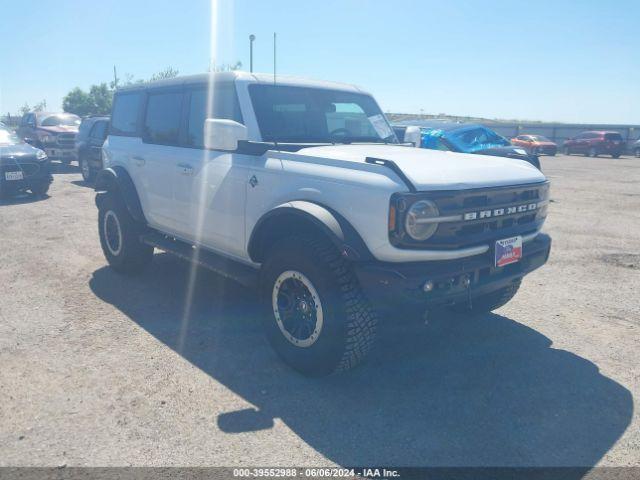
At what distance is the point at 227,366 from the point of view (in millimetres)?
3861

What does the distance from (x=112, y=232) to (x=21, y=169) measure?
6.68 metres

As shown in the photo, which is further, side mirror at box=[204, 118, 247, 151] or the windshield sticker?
the windshield sticker

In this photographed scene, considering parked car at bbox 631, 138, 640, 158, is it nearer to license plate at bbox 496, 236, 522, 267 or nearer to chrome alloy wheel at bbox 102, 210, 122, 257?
license plate at bbox 496, 236, 522, 267

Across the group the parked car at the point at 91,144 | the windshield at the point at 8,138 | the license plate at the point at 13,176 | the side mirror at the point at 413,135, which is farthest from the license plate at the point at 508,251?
the parked car at the point at 91,144

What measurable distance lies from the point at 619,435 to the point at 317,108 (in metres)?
3.35

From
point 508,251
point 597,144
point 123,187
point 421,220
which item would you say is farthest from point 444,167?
point 597,144

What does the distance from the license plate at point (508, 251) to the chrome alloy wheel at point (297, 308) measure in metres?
1.25

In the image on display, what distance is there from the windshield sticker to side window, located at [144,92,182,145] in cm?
188

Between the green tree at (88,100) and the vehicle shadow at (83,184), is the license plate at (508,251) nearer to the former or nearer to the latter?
the vehicle shadow at (83,184)

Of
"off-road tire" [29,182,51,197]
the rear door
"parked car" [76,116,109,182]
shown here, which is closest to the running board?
the rear door

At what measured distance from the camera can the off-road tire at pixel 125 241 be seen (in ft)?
18.6

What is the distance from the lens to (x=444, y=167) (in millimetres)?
3496

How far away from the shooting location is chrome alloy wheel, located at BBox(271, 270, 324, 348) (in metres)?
3.48

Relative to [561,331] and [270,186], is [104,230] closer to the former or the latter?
[270,186]
